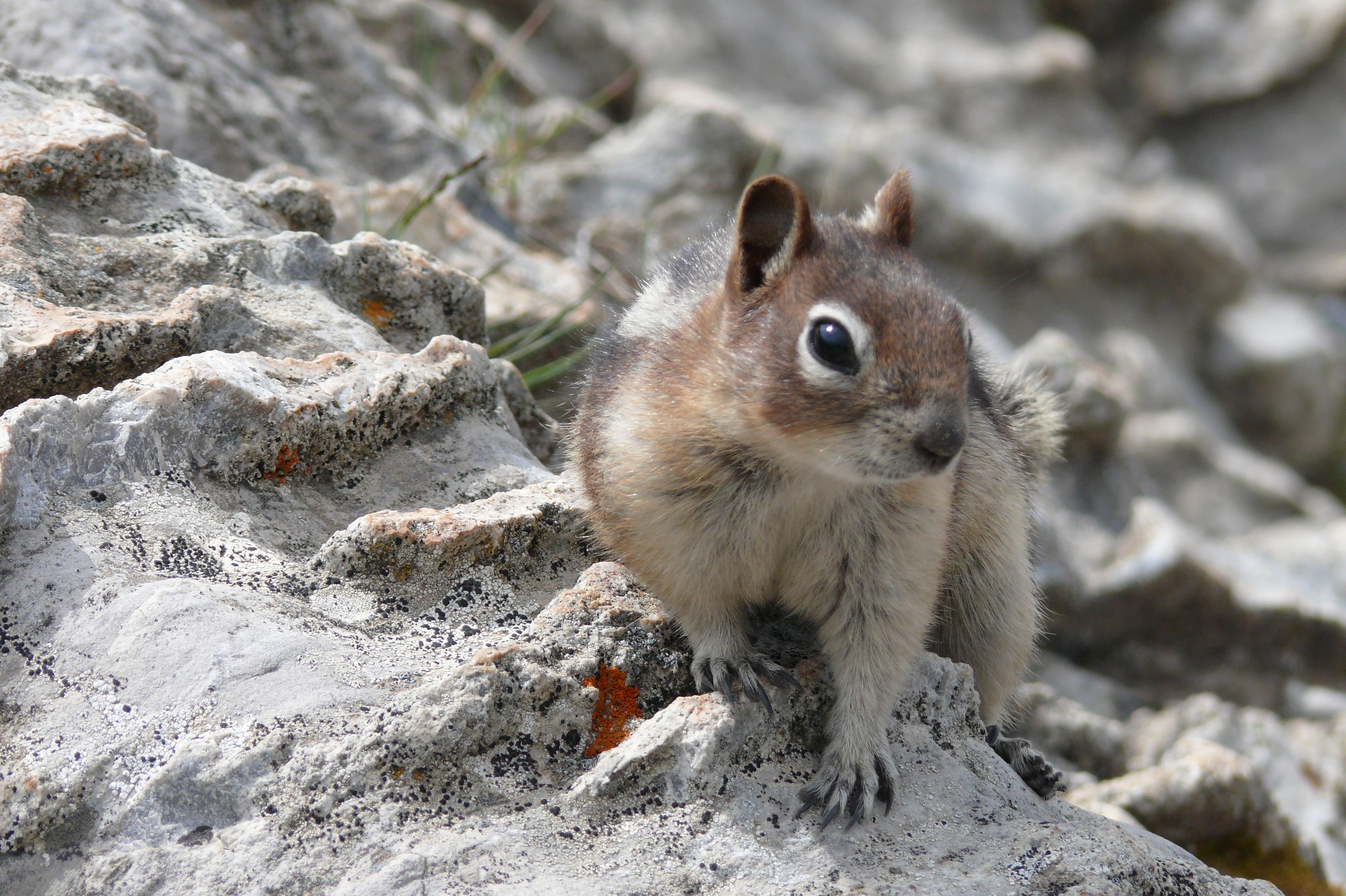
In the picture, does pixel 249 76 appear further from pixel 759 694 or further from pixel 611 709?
pixel 759 694

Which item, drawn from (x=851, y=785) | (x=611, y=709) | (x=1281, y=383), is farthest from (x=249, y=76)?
(x=1281, y=383)

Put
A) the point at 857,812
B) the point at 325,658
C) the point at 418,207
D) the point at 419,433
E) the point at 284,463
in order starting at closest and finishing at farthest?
the point at 325,658 < the point at 857,812 < the point at 284,463 < the point at 419,433 < the point at 418,207

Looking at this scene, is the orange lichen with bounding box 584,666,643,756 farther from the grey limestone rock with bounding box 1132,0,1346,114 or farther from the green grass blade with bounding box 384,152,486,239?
the grey limestone rock with bounding box 1132,0,1346,114

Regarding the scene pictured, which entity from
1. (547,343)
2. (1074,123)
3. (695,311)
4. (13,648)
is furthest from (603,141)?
(1074,123)

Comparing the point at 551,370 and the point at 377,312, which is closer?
the point at 377,312

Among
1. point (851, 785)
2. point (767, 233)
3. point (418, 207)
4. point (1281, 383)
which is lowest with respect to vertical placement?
point (851, 785)

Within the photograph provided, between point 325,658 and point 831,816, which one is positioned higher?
point 831,816

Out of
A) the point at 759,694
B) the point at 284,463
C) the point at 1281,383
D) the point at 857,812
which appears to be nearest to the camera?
the point at 857,812
